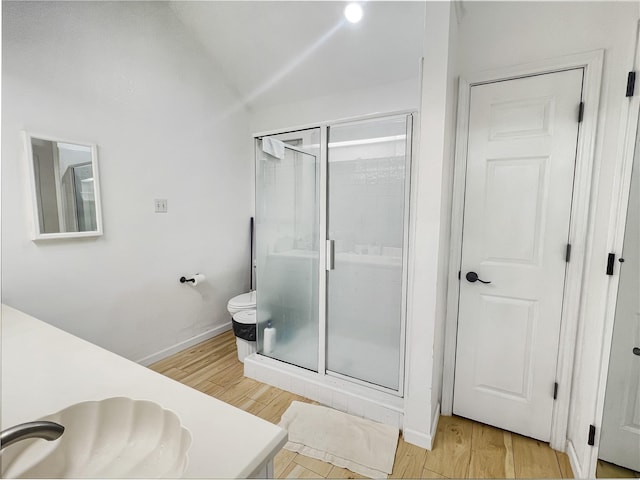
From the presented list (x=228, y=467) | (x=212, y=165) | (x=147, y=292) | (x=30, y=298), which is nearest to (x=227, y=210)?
(x=212, y=165)

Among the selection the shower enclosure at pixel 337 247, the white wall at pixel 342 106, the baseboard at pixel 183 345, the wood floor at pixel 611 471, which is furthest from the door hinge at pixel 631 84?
the baseboard at pixel 183 345

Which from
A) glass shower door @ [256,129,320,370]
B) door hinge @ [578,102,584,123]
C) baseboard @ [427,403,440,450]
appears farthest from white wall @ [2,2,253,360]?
door hinge @ [578,102,584,123]

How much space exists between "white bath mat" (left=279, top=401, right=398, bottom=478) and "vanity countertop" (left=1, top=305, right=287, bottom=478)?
1107mm

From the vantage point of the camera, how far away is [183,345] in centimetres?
273

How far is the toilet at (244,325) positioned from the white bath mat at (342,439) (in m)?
0.69

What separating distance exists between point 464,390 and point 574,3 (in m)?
2.20

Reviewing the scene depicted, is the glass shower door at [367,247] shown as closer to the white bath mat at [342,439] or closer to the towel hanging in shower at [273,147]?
the white bath mat at [342,439]

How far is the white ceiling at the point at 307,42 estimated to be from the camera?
217cm

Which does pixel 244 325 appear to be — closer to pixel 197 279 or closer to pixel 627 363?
pixel 197 279

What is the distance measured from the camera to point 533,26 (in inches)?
62.7

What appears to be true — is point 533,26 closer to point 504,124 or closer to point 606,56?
point 606,56

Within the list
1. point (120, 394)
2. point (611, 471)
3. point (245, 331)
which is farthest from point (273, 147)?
point (611, 471)

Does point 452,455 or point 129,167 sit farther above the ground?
point 129,167

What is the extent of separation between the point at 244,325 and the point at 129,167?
1.50 meters
